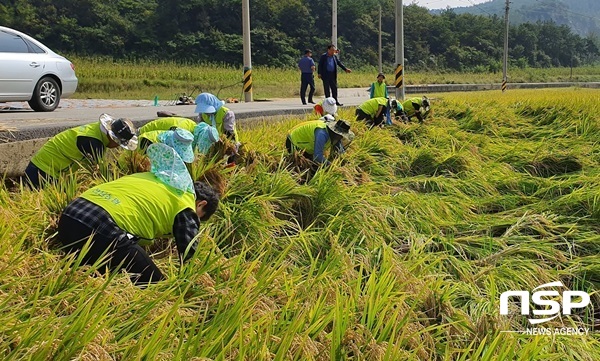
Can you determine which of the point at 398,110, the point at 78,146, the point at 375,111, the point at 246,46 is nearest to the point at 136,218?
the point at 78,146

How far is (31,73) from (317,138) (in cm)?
443

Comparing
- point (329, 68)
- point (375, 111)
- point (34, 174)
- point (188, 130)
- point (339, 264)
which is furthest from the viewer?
point (329, 68)

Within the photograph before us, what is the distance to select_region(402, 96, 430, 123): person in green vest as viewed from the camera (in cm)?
1027

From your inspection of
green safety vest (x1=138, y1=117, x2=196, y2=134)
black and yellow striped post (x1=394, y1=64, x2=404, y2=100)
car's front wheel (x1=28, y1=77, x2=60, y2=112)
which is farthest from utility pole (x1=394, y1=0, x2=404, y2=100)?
green safety vest (x1=138, y1=117, x2=196, y2=134)

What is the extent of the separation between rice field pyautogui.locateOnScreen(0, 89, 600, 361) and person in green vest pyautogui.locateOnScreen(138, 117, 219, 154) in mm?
288

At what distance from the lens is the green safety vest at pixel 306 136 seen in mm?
6078

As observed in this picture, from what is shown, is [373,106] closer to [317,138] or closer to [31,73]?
[317,138]

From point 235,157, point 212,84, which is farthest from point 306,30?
point 235,157

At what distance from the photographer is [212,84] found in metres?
24.6

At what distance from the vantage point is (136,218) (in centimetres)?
307

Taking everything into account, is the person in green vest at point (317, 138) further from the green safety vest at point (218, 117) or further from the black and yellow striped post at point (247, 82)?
the black and yellow striped post at point (247, 82)

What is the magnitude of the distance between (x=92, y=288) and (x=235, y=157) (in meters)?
2.87

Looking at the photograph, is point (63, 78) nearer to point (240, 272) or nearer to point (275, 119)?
point (275, 119)

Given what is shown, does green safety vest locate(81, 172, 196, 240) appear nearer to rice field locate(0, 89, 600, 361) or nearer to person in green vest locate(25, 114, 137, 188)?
rice field locate(0, 89, 600, 361)
